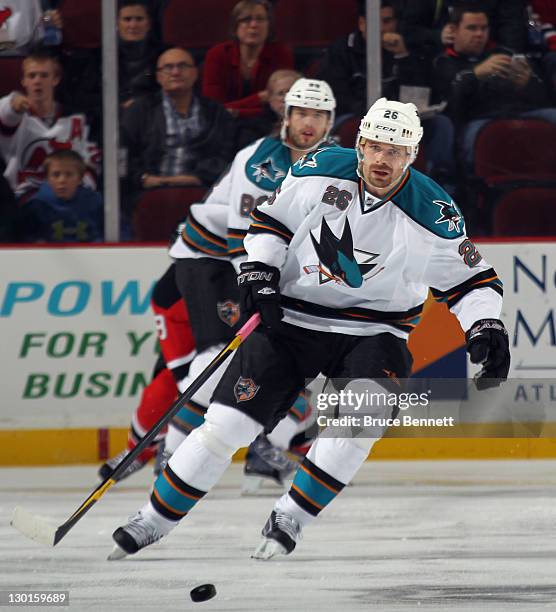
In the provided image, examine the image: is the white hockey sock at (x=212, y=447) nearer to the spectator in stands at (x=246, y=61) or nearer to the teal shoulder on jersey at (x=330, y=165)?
the teal shoulder on jersey at (x=330, y=165)

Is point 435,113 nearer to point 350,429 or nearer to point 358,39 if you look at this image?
point 358,39

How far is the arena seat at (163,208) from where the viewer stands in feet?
18.1

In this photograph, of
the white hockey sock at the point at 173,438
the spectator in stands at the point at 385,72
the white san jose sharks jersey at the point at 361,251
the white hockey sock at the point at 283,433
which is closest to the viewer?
the white san jose sharks jersey at the point at 361,251

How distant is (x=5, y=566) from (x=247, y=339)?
0.80m

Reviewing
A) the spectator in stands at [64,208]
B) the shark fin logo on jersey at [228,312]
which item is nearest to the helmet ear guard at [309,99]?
the shark fin logo on jersey at [228,312]

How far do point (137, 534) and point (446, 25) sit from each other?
2882 mm

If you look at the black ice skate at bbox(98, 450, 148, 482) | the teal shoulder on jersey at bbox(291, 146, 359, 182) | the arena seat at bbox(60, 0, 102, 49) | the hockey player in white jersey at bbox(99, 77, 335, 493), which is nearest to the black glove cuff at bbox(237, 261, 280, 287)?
the teal shoulder on jersey at bbox(291, 146, 359, 182)

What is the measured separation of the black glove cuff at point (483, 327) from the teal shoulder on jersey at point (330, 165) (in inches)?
17.6

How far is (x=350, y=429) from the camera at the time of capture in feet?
11.1

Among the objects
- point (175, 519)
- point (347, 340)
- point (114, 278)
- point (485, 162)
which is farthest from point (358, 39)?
point (175, 519)

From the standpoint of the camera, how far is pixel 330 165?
3.46 metres

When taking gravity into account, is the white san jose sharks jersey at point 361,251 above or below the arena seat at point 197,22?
below

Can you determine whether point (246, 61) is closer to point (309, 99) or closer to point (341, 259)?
point (309, 99)

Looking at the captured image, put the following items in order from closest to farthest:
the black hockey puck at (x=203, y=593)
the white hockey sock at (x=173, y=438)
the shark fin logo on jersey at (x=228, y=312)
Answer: the black hockey puck at (x=203, y=593)
the white hockey sock at (x=173, y=438)
the shark fin logo on jersey at (x=228, y=312)
